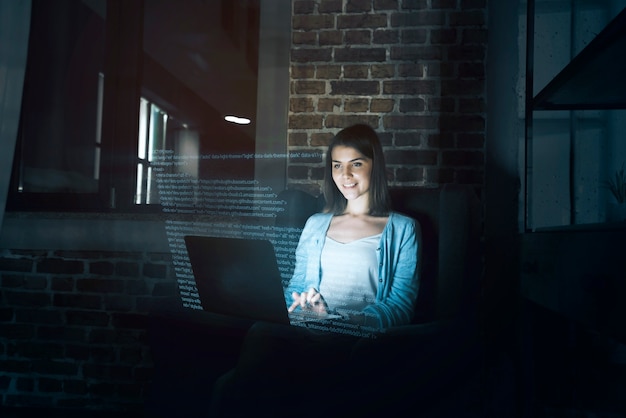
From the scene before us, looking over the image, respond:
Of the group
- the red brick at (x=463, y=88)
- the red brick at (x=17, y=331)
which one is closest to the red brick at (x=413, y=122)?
the red brick at (x=463, y=88)

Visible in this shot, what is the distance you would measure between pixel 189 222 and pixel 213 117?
422 millimetres

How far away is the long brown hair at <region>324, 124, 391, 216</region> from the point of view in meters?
1.33

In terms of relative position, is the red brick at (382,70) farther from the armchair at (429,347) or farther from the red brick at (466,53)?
the armchair at (429,347)

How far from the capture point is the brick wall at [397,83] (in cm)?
153

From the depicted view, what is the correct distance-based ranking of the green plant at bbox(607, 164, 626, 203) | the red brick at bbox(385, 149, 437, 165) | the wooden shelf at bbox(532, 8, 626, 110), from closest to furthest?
the wooden shelf at bbox(532, 8, 626, 110) → the green plant at bbox(607, 164, 626, 203) → the red brick at bbox(385, 149, 437, 165)

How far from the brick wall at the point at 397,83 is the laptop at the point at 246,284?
401 millimetres

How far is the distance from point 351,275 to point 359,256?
6 cm

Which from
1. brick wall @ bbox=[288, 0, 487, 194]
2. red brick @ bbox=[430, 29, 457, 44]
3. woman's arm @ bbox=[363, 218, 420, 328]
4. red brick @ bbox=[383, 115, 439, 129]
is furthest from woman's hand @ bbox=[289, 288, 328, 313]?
red brick @ bbox=[430, 29, 457, 44]

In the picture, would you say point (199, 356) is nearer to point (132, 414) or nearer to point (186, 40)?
point (132, 414)

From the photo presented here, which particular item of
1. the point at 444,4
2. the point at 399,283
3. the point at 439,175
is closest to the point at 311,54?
the point at 444,4

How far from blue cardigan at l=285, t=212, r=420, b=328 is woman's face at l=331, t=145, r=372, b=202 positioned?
0.12 metres

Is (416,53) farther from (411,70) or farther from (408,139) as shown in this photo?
(408,139)

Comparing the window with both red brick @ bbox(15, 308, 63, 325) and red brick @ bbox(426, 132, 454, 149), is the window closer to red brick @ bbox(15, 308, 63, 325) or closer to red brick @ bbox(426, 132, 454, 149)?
red brick @ bbox(15, 308, 63, 325)

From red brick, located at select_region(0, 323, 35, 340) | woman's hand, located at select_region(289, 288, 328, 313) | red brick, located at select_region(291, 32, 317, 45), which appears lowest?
red brick, located at select_region(0, 323, 35, 340)
